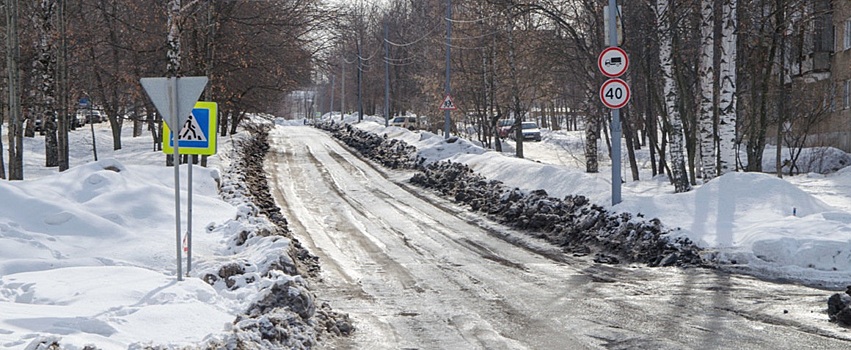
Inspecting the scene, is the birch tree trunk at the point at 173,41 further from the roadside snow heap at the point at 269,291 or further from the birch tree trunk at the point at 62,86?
the roadside snow heap at the point at 269,291

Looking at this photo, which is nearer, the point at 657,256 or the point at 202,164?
the point at 657,256

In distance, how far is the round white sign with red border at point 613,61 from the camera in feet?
50.2

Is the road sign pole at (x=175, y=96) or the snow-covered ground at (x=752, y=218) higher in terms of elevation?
the road sign pole at (x=175, y=96)

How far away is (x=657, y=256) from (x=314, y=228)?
23.5ft

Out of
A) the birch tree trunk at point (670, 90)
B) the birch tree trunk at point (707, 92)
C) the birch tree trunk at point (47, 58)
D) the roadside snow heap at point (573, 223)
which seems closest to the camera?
the roadside snow heap at point (573, 223)

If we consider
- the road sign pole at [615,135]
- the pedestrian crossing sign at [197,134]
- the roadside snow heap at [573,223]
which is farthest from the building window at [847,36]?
the pedestrian crossing sign at [197,134]

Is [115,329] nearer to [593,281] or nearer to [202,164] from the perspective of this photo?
[593,281]

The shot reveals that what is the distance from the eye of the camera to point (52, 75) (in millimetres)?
24344

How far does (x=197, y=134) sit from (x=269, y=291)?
2802mm

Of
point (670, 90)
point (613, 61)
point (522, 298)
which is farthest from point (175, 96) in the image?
point (670, 90)

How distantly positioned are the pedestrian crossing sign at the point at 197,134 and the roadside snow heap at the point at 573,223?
19.5 ft

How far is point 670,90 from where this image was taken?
20.6 meters

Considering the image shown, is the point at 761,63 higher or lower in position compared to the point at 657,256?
higher

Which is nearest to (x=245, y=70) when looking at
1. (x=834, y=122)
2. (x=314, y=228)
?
(x=314, y=228)
